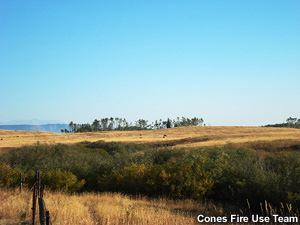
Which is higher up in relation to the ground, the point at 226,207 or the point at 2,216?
the point at 2,216

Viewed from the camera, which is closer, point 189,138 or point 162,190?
point 162,190

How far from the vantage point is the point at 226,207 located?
40.7ft

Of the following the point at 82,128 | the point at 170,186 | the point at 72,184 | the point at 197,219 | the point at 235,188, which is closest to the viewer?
the point at 197,219

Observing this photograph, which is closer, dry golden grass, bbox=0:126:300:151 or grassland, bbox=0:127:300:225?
grassland, bbox=0:127:300:225

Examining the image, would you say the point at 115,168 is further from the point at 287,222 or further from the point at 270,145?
the point at 270,145

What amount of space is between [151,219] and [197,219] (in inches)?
71.4

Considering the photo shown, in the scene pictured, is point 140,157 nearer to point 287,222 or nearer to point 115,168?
point 115,168

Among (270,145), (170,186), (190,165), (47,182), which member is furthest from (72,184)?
(270,145)

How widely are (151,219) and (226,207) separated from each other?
4.61 meters

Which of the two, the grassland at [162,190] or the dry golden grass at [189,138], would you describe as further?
the dry golden grass at [189,138]

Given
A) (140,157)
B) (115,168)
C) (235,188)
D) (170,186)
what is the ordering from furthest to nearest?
(140,157), (115,168), (170,186), (235,188)

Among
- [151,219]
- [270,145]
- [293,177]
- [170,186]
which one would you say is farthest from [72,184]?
[270,145]

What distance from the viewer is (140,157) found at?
2227cm

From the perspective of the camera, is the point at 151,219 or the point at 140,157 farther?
the point at 140,157
